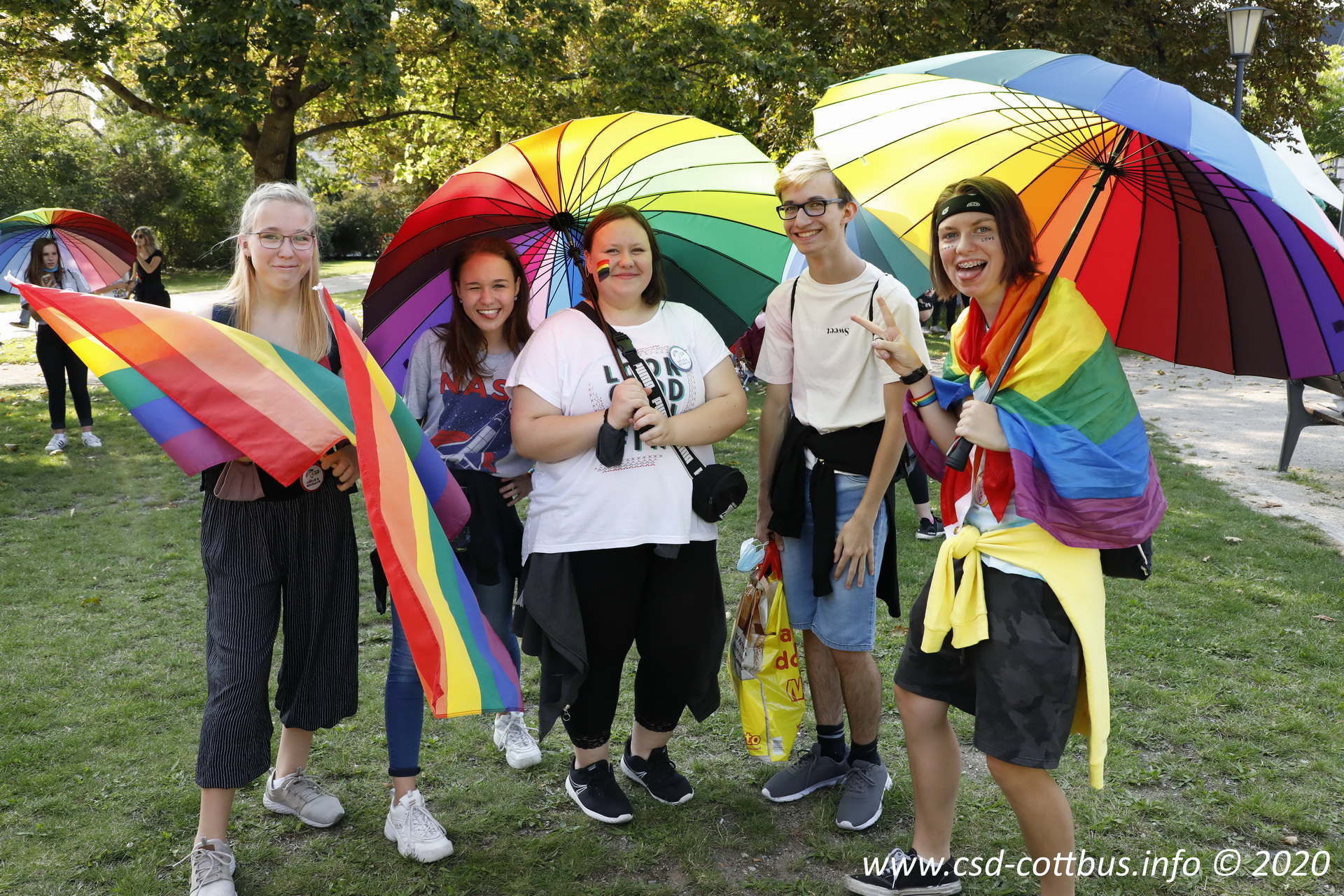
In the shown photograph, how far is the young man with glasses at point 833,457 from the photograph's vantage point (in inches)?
120

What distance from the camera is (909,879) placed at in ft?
9.51

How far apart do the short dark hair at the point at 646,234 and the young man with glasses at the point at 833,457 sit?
1.34 feet

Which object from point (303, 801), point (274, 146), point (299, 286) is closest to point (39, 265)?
point (274, 146)

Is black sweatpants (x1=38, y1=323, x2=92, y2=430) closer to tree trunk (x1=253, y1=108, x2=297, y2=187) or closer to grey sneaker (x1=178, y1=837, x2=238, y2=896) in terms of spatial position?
tree trunk (x1=253, y1=108, x2=297, y2=187)

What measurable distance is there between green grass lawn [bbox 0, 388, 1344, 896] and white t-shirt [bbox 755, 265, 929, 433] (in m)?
1.43

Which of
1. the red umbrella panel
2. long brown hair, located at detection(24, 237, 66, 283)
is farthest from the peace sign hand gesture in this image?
long brown hair, located at detection(24, 237, 66, 283)

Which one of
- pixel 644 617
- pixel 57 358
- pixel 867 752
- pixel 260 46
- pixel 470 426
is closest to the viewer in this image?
pixel 644 617

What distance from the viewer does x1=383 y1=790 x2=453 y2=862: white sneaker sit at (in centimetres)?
312

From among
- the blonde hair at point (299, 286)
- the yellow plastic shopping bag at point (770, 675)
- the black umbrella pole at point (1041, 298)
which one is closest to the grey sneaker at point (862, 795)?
the yellow plastic shopping bag at point (770, 675)

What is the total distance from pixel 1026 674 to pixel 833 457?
97cm

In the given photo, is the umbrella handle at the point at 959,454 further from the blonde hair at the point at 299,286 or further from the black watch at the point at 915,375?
the blonde hair at the point at 299,286

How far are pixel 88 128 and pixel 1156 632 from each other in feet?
157

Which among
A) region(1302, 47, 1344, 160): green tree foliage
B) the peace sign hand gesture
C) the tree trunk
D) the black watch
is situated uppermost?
region(1302, 47, 1344, 160): green tree foliage

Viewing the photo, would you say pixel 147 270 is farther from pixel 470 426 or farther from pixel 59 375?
pixel 470 426
